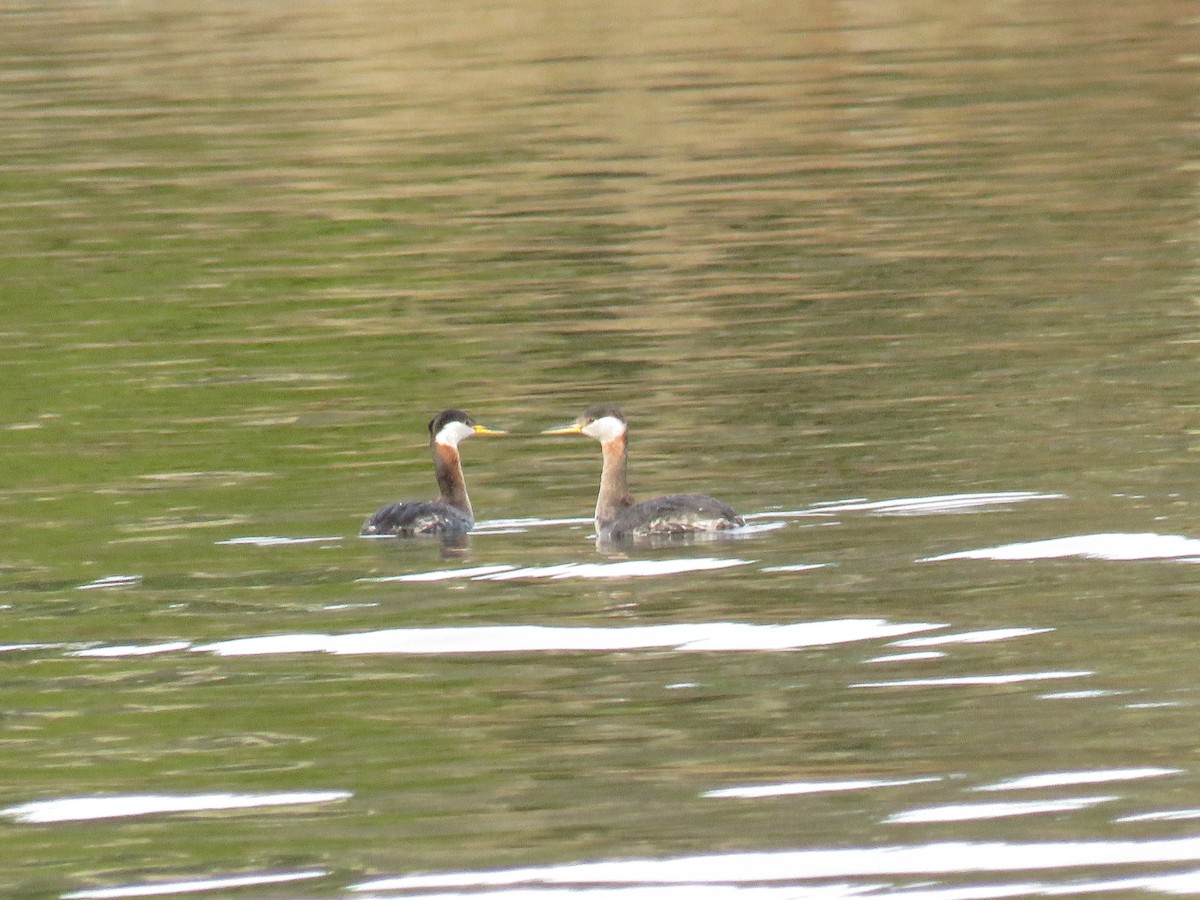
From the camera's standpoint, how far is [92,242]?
27.7 meters

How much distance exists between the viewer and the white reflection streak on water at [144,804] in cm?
1000

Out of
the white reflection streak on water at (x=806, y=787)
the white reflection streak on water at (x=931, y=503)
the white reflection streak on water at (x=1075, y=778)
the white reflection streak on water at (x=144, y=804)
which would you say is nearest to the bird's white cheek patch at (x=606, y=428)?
the white reflection streak on water at (x=931, y=503)

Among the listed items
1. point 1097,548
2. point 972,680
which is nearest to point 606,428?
point 1097,548

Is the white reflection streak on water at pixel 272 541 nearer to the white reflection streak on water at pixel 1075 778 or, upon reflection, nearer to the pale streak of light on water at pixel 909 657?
the pale streak of light on water at pixel 909 657

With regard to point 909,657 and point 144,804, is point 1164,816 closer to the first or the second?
point 909,657

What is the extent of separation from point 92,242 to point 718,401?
1170 centimetres

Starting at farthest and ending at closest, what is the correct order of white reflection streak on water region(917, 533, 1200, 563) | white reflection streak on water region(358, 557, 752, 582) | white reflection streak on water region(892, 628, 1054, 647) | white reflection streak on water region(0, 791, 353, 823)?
white reflection streak on water region(358, 557, 752, 582), white reflection streak on water region(917, 533, 1200, 563), white reflection streak on water region(892, 628, 1054, 647), white reflection streak on water region(0, 791, 353, 823)

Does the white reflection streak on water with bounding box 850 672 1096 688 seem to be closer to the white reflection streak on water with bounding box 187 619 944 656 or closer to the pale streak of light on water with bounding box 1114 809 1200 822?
the white reflection streak on water with bounding box 187 619 944 656

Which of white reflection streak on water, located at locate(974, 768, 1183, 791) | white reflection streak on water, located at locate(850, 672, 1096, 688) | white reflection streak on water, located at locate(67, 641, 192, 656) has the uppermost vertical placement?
white reflection streak on water, located at locate(67, 641, 192, 656)

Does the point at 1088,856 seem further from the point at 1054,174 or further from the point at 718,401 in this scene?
the point at 1054,174

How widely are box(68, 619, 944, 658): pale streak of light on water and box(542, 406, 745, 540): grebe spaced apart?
5.44 feet

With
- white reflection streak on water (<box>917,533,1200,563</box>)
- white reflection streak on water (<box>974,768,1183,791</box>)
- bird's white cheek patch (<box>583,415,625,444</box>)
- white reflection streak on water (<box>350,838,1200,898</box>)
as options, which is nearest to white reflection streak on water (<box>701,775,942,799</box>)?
white reflection streak on water (<box>974,768,1183,791</box>)

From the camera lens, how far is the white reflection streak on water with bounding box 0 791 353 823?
394 inches

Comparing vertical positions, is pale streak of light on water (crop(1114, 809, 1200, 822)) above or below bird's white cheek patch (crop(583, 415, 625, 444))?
below
